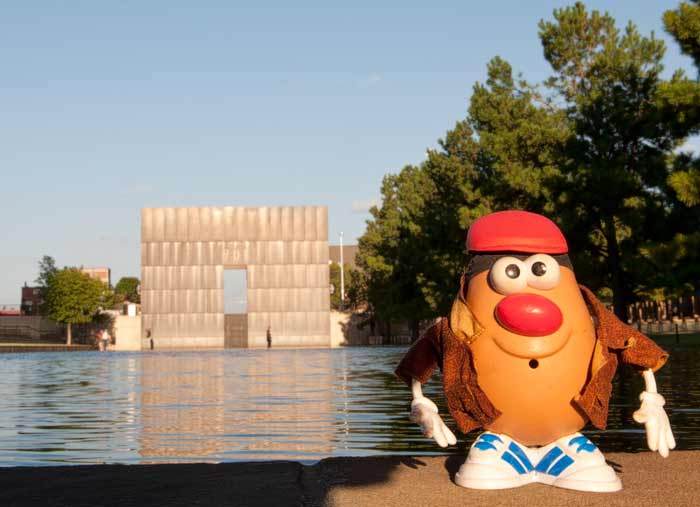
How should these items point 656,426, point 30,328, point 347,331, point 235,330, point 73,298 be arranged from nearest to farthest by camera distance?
point 656,426, point 347,331, point 73,298, point 235,330, point 30,328

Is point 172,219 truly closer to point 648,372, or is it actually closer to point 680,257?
point 680,257

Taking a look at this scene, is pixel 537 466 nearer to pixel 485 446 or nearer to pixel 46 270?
pixel 485 446

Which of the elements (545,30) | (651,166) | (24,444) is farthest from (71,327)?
(24,444)

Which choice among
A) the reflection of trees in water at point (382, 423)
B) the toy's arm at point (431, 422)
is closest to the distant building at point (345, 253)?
the reflection of trees in water at point (382, 423)

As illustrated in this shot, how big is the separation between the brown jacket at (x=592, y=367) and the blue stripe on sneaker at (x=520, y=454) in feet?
0.59

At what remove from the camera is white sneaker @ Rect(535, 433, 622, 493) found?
482 centimetres

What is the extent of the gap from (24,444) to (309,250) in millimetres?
63441

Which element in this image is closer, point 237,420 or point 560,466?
point 560,466

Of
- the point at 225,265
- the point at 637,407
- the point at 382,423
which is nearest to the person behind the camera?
the point at 382,423

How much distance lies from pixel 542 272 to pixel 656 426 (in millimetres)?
959

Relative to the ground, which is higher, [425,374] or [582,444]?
[425,374]

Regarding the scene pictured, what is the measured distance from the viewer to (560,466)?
197 inches

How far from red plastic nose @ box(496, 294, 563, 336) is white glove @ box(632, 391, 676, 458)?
2.03 ft

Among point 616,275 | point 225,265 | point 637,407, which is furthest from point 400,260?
point 637,407
